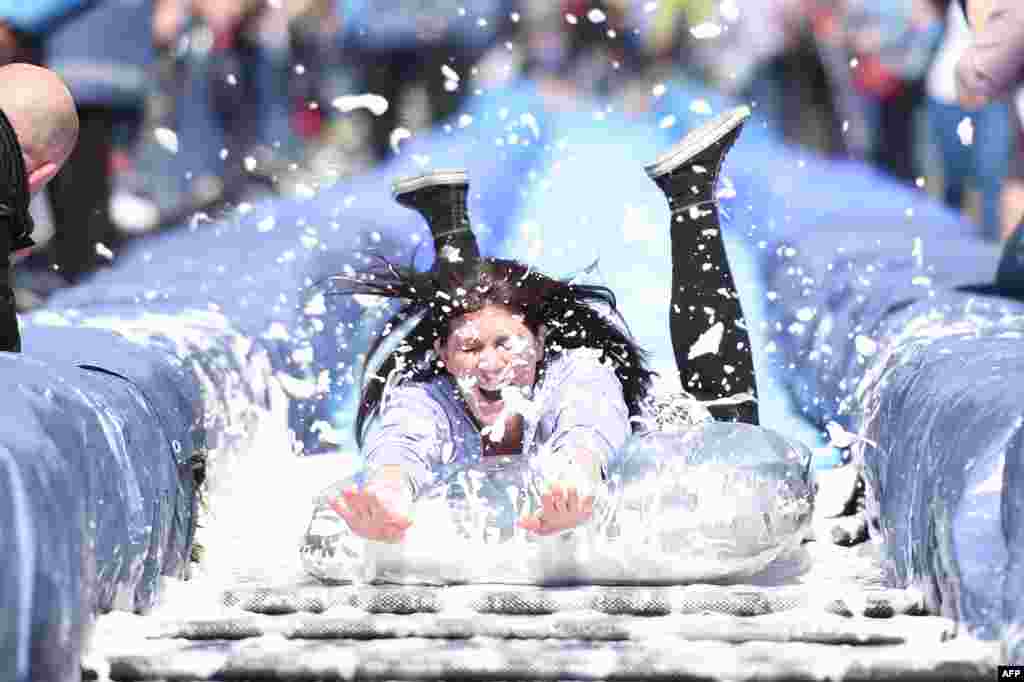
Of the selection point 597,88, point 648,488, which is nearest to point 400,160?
point 597,88

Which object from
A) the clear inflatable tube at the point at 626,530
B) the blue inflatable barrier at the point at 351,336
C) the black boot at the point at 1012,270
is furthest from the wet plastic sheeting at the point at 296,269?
the black boot at the point at 1012,270

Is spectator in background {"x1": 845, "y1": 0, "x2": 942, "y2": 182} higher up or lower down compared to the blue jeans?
higher up

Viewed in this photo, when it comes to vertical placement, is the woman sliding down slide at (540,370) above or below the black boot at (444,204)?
below

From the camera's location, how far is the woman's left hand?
68.9 inches

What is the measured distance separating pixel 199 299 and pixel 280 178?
3.12m

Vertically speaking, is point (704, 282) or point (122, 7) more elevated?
point (122, 7)

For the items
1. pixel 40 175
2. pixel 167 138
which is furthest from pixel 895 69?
pixel 40 175

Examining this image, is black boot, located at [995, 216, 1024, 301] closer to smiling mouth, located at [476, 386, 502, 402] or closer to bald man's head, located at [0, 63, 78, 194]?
smiling mouth, located at [476, 386, 502, 402]

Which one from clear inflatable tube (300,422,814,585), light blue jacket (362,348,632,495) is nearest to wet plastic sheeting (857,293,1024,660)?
clear inflatable tube (300,422,814,585)

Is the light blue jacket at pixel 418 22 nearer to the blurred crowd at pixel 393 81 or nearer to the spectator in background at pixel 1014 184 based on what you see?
the blurred crowd at pixel 393 81

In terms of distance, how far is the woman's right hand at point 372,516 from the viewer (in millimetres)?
1786

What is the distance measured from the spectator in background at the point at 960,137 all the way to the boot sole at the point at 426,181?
232 cm

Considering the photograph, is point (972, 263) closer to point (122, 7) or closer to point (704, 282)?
point (704, 282)

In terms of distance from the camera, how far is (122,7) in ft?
18.2
